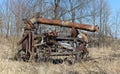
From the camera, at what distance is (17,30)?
66.9 ft

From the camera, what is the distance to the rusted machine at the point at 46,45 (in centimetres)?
1277

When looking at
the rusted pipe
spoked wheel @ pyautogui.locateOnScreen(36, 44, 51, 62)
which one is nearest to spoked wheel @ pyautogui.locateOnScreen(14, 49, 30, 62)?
spoked wheel @ pyautogui.locateOnScreen(36, 44, 51, 62)

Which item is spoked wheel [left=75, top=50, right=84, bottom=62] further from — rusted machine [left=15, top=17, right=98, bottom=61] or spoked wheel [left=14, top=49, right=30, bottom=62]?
spoked wheel [left=14, top=49, right=30, bottom=62]

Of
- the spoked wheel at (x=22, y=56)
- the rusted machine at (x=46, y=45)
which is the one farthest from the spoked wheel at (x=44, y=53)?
the spoked wheel at (x=22, y=56)

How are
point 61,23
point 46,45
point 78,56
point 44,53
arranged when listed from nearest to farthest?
point 44,53 → point 46,45 → point 78,56 → point 61,23

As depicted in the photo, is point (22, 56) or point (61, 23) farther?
point (61, 23)

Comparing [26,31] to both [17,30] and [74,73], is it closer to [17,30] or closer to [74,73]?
[74,73]

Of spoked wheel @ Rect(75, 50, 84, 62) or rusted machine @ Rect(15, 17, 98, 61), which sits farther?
spoked wheel @ Rect(75, 50, 84, 62)

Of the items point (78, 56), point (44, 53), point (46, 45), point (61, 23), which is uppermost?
point (61, 23)

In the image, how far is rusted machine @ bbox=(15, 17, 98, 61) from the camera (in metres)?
12.8

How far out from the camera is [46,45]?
1287 cm

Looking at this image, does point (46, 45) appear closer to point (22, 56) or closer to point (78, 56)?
point (22, 56)

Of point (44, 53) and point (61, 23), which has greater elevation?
point (61, 23)

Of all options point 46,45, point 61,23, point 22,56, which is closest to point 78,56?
point 46,45
